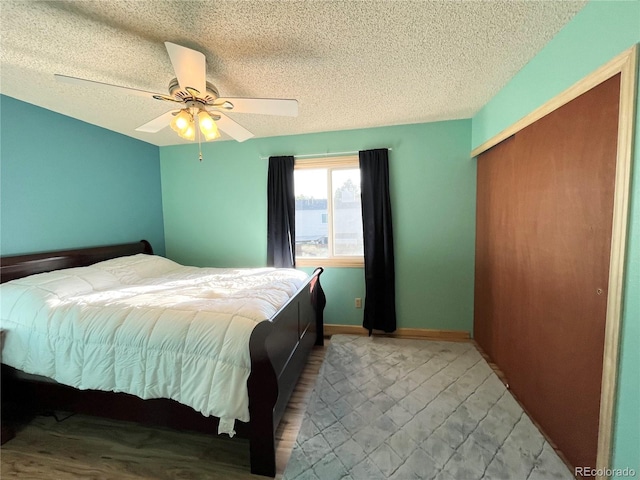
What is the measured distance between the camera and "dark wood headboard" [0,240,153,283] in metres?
1.88

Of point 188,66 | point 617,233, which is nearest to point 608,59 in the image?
point 617,233

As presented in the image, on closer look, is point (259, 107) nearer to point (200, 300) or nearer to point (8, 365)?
point (200, 300)

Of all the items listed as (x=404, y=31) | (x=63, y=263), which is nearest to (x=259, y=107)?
(x=404, y=31)

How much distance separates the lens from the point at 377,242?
2.86 meters

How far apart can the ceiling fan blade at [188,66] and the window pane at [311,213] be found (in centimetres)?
171

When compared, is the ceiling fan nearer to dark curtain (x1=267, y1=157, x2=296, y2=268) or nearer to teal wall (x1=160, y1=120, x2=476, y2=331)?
dark curtain (x1=267, y1=157, x2=296, y2=268)

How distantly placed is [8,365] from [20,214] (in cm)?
118

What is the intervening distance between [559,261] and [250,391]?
76.0 inches

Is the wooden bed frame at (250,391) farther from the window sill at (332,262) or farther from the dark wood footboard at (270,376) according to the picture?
the window sill at (332,262)

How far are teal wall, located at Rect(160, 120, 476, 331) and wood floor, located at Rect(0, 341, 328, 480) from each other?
5.81ft

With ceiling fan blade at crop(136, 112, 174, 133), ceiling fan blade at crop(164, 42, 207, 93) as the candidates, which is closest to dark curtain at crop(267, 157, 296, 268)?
ceiling fan blade at crop(136, 112, 174, 133)

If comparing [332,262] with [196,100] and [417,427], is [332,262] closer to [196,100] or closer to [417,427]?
[417,427]

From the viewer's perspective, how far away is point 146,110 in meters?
2.30

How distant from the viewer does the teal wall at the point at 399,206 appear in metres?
2.77
